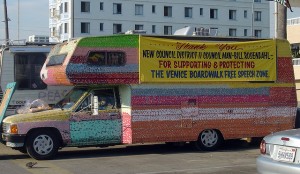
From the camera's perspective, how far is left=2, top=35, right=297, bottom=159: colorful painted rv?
529 inches

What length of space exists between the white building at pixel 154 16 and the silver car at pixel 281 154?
188ft

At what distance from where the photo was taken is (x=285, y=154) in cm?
862

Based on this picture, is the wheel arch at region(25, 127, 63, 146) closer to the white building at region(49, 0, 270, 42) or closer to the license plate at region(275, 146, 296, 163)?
the license plate at region(275, 146, 296, 163)

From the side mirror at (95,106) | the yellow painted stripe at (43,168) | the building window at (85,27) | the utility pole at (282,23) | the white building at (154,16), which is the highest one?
the white building at (154,16)

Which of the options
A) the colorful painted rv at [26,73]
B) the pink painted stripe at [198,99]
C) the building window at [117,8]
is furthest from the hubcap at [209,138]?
the building window at [117,8]

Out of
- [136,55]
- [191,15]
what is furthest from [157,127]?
[191,15]

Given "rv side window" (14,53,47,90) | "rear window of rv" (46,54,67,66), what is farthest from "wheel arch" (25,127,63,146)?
"rv side window" (14,53,47,90)

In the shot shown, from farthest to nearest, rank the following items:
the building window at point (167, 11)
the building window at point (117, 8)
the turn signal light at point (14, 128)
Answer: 1. the building window at point (167, 11)
2. the building window at point (117, 8)
3. the turn signal light at point (14, 128)

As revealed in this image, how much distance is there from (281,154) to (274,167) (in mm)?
220

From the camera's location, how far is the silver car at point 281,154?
841 cm

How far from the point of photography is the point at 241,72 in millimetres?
15164

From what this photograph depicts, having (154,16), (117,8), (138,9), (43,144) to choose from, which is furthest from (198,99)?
(154,16)

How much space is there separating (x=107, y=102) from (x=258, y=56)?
13.9 feet

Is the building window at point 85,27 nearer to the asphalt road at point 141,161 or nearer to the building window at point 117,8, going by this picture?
the building window at point 117,8
